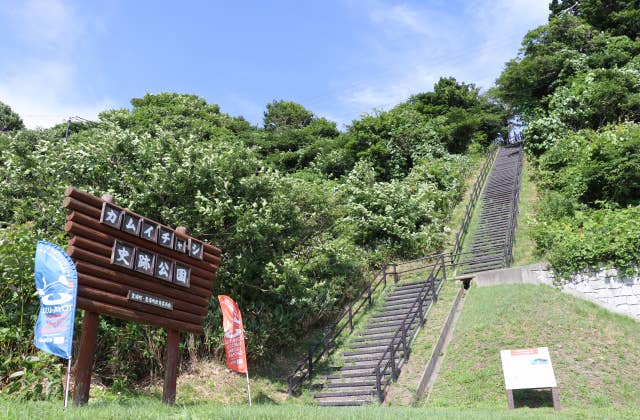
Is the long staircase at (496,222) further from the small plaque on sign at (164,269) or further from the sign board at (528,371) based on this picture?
the small plaque on sign at (164,269)

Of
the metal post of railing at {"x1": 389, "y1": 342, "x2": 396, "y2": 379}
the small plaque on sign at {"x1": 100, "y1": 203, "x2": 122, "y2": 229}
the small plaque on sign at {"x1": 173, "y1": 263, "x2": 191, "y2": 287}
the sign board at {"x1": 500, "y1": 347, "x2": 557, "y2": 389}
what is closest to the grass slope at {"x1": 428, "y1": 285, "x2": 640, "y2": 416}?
the sign board at {"x1": 500, "y1": 347, "x2": 557, "y2": 389}

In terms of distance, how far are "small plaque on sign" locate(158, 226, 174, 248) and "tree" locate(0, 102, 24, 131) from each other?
119 ft

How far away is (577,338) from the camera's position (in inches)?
429

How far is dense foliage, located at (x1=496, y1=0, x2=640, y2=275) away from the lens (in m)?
13.6

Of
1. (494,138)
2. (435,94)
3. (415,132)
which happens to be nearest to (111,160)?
(415,132)

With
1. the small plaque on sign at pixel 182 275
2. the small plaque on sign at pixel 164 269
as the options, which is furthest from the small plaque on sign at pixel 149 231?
the small plaque on sign at pixel 182 275

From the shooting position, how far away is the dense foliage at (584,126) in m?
13.6

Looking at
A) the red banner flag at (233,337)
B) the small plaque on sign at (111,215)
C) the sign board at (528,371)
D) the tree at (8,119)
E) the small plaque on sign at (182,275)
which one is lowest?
the sign board at (528,371)

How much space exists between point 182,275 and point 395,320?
277 inches

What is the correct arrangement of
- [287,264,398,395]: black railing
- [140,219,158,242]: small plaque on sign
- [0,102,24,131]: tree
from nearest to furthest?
1. [140,219,158,242]: small plaque on sign
2. [287,264,398,395]: black railing
3. [0,102,24,131]: tree

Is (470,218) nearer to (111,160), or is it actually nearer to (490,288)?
(490,288)

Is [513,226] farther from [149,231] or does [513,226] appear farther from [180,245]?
[149,231]

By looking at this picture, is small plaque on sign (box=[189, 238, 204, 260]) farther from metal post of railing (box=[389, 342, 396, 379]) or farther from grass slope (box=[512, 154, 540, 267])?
grass slope (box=[512, 154, 540, 267])

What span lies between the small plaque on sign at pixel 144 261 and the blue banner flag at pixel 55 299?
136 centimetres
